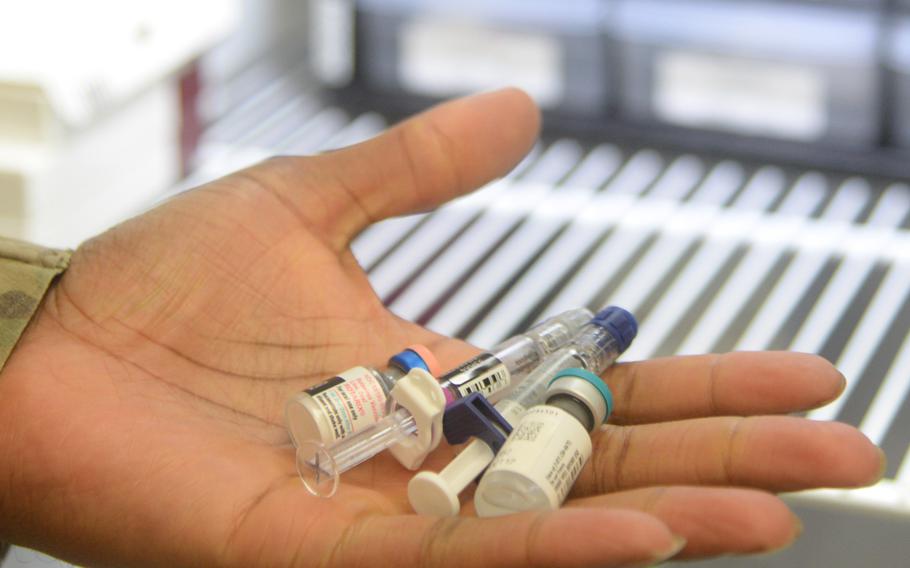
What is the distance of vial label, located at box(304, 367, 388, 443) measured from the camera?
750mm

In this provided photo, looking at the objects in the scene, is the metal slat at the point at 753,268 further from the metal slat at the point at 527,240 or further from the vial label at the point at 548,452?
the vial label at the point at 548,452

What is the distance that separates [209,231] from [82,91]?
47 cm

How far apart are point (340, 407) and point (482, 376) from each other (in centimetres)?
11

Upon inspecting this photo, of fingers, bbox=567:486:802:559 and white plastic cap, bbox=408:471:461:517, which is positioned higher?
fingers, bbox=567:486:802:559

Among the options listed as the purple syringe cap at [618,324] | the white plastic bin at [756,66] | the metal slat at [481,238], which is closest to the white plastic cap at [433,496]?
the purple syringe cap at [618,324]

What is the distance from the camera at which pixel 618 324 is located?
0.86 meters

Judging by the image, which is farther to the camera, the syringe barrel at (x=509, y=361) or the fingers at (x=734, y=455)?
the syringe barrel at (x=509, y=361)

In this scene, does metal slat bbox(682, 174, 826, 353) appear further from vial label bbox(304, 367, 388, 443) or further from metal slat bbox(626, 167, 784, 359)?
vial label bbox(304, 367, 388, 443)

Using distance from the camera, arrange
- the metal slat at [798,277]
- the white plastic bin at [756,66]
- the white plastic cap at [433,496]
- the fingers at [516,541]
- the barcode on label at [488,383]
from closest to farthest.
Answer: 1. the fingers at [516,541]
2. the white plastic cap at [433,496]
3. the barcode on label at [488,383]
4. the metal slat at [798,277]
5. the white plastic bin at [756,66]

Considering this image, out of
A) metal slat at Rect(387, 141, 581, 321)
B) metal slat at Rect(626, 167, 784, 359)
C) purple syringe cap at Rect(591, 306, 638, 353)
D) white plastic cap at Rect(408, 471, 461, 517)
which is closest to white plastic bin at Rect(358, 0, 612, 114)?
metal slat at Rect(387, 141, 581, 321)

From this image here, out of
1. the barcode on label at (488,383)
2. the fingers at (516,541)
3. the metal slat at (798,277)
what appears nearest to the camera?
the fingers at (516,541)

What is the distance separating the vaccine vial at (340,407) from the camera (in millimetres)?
745

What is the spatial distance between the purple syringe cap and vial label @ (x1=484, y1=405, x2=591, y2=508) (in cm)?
14

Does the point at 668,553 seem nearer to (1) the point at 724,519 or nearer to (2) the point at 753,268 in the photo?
(1) the point at 724,519
